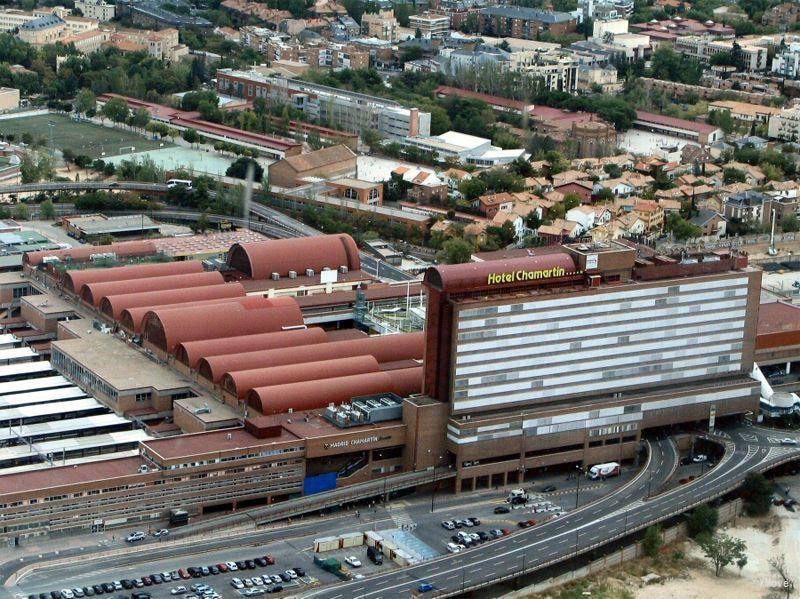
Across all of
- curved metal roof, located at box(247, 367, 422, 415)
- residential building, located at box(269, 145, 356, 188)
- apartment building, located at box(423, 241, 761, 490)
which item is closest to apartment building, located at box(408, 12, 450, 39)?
residential building, located at box(269, 145, 356, 188)

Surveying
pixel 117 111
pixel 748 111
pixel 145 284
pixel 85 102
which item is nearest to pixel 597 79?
pixel 748 111

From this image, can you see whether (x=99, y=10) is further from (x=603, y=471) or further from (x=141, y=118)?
(x=603, y=471)

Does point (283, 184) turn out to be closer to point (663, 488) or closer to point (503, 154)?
point (503, 154)

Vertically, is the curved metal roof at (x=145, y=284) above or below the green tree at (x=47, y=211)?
above

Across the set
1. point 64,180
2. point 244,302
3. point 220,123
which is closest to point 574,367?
point 244,302

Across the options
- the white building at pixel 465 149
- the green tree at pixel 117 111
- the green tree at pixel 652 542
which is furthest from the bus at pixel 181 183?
the green tree at pixel 652 542

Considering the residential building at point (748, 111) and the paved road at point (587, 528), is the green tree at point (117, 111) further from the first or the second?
the paved road at point (587, 528)
